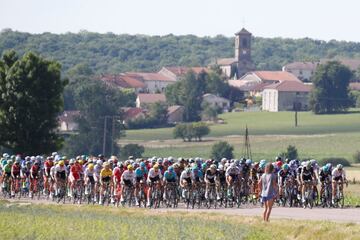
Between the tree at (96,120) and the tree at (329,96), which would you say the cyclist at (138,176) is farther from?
the tree at (329,96)

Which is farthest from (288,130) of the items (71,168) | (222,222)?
(222,222)

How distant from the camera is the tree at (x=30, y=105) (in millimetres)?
85000

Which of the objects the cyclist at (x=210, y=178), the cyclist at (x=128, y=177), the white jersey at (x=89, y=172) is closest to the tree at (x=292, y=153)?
the white jersey at (x=89, y=172)

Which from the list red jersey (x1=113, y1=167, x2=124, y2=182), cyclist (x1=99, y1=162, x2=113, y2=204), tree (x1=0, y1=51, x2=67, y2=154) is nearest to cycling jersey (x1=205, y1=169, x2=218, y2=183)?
red jersey (x1=113, y1=167, x2=124, y2=182)

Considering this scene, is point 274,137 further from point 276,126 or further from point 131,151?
point 131,151

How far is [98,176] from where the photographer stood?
51000mm

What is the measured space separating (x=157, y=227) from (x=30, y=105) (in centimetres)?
5094

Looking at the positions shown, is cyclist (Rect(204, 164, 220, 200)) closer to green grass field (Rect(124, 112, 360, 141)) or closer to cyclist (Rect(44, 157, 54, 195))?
cyclist (Rect(44, 157, 54, 195))

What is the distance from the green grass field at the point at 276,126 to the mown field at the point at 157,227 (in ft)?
366

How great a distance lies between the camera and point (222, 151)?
13288cm

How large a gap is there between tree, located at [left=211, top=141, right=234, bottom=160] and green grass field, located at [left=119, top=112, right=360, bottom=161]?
789mm

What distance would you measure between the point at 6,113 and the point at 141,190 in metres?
37.7

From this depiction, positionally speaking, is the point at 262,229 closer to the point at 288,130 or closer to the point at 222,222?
the point at 222,222

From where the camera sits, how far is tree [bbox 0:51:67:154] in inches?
3346
